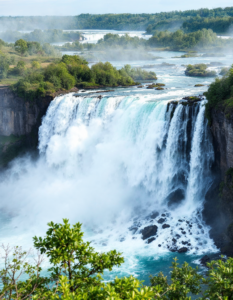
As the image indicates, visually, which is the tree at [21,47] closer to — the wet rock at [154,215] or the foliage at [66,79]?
the foliage at [66,79]

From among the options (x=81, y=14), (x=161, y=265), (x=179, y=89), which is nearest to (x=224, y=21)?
(x=179, y=89)

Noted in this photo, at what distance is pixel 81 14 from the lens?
18338cm

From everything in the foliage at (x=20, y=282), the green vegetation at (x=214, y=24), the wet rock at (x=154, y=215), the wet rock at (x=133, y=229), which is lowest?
the wet rock at (x=133, y=229)

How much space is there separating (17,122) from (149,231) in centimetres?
2454

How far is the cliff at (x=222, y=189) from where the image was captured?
66.6 feet

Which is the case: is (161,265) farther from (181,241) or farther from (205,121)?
(205,121)

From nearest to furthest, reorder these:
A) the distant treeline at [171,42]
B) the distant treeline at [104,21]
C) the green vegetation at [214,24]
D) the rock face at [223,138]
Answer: the rock face at [223,138] → the distant treeline at [171,42] → the green vegetation at [214,24] → the distant treeline at [104,21]

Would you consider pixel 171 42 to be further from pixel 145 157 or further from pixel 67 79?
pixel 145 157

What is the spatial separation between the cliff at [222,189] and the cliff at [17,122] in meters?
20.3

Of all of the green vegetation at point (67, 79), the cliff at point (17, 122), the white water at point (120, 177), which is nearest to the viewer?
the white water at point (120, 177)

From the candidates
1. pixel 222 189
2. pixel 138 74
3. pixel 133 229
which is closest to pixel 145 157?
pixel 133 229

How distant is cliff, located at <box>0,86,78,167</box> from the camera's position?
3700 cm

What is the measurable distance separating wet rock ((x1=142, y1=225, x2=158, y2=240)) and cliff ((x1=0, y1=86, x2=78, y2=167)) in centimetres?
1971

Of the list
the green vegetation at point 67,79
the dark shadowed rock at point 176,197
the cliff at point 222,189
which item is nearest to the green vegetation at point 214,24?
the green vegetation at point 67,79
